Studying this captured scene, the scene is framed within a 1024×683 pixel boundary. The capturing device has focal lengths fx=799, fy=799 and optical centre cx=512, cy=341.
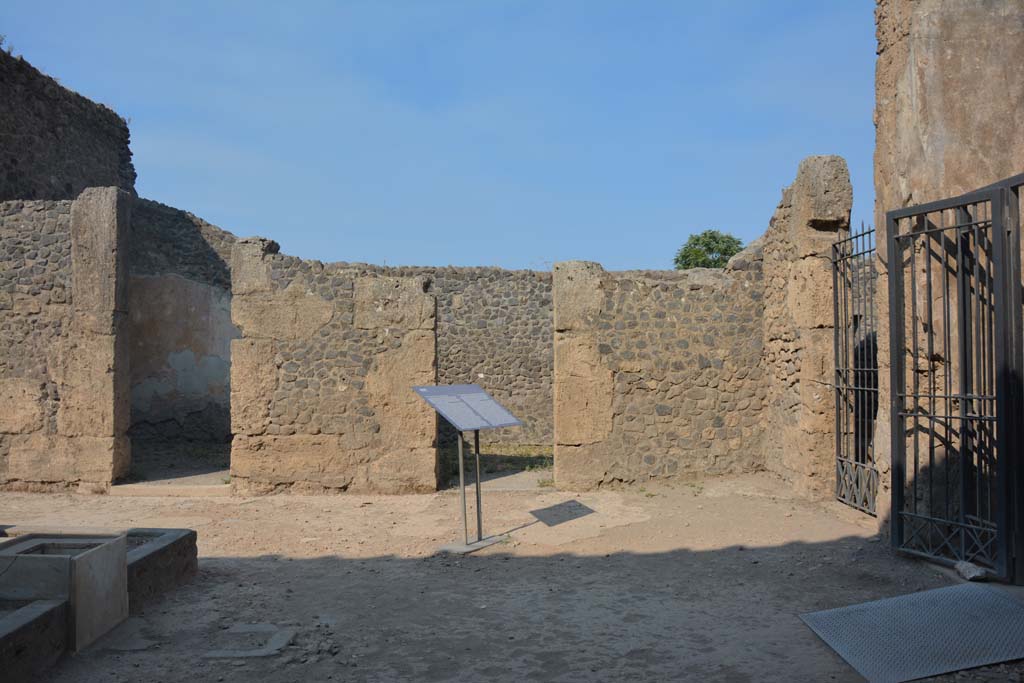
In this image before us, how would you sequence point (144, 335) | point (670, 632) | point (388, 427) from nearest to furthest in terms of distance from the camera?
point (670, 632) → point (388, 427) → point (144, 335)

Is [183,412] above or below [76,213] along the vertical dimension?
below

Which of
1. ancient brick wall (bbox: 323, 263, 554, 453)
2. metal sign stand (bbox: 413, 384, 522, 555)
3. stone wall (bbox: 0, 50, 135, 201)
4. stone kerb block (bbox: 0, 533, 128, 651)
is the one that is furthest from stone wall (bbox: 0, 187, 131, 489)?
ancient brick wall (bbox: 323, 263, 554, 453)

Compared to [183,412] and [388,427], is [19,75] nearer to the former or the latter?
[183,412]

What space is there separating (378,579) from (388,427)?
128 inches

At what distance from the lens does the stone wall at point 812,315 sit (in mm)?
7949

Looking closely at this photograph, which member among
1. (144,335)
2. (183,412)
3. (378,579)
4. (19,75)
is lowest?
(378,579)

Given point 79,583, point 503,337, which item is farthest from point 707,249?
point 79,583

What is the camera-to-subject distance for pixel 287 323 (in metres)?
8.79

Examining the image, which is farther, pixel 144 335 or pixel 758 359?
pixel 144 335

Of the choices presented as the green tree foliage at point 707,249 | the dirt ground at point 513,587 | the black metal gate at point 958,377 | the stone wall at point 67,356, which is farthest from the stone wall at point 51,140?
the green tree foliage at point 707,249

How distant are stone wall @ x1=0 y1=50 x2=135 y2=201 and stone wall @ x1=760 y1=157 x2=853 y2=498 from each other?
10.8 meters

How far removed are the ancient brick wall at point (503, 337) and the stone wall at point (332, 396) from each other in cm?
640

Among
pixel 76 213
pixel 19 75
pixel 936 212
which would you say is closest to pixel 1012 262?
pixel 936 212

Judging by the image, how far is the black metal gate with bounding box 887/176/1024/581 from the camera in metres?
4.84
